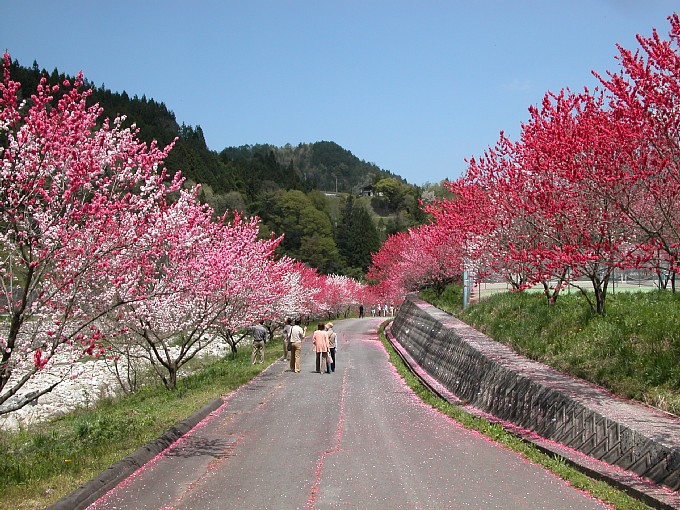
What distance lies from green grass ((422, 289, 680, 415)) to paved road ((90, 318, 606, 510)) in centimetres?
233

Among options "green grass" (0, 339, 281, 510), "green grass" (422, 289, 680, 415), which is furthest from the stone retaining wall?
"green grass" (0, 339, 281, 510)

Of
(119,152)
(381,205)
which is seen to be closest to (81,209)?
(119,152)

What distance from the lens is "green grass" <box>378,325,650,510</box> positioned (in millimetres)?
6480

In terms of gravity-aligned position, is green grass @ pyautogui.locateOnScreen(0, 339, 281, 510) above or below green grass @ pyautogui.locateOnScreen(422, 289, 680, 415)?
below

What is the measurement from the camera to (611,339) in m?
11.4

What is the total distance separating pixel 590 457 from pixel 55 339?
22.6 feet

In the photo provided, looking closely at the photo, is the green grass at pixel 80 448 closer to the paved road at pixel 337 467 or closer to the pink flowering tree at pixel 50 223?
the paved road at pixel 337 467

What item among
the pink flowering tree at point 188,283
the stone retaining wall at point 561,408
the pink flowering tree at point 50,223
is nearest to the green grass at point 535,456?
the stone retaining wall at point 561,408

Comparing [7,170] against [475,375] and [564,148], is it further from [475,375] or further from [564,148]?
[475,375]

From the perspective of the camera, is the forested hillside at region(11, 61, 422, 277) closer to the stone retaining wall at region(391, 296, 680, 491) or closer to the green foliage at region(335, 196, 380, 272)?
the green foliage at region(335, 196, 380, 272)

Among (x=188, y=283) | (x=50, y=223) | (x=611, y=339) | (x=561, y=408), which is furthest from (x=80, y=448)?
(x=611, y=339)

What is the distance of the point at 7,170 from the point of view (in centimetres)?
760

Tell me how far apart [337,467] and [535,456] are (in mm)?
2678

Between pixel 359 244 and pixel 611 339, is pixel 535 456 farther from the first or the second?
pixel 359 244
